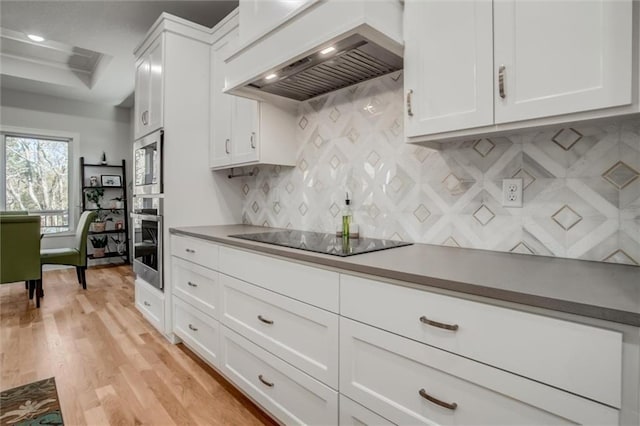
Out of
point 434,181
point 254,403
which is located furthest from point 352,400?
point 434,181

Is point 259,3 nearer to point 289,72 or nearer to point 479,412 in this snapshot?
point 289,72

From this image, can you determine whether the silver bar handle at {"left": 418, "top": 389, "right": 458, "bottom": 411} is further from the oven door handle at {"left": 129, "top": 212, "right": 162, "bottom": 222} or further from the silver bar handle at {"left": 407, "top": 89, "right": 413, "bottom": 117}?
the oven door handle at {"left": 129, "top": 212, "right": 162, "bottom": 222}

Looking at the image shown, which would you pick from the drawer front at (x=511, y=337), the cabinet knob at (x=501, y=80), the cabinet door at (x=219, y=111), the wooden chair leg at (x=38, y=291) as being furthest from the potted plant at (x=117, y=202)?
the cabinet knob at (x=501, y=80)

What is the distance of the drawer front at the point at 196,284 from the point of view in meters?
2.01

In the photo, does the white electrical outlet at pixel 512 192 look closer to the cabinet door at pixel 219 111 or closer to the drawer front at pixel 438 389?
the drawer front at pixel 438 389

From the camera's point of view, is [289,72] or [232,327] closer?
[289,72]

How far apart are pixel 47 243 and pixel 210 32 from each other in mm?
4700

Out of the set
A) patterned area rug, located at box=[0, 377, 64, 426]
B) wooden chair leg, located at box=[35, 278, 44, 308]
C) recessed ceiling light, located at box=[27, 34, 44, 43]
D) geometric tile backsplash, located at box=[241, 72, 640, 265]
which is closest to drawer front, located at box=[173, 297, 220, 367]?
patterned area rug, located at box=[0, 377, 64, 426]

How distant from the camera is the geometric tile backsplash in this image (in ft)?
3.67

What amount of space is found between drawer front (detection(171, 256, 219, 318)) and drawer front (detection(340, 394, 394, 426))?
3.40 ft

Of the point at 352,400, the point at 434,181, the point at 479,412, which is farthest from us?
the point at 434,181

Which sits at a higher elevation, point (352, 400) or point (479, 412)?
point (479, 412)

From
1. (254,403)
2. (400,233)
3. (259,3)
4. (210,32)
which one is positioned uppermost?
(210,32)

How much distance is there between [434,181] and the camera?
1.58 metres
